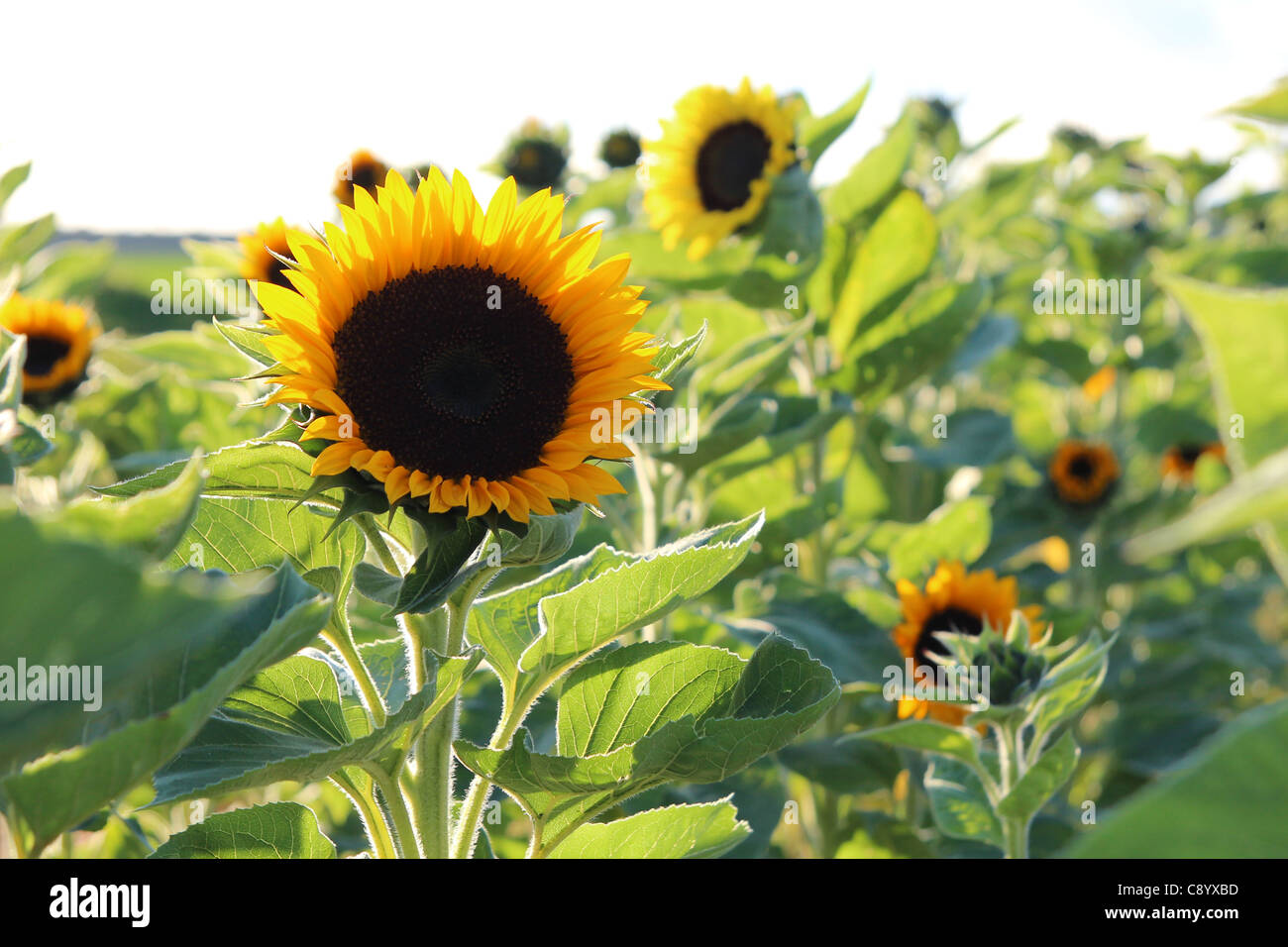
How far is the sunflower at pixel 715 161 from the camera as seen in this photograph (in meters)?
1.96

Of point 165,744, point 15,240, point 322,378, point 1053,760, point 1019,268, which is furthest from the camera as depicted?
point 1019,268

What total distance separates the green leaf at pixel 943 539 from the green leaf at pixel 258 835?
1153 mm

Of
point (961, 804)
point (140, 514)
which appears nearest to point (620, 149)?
point (961, 804)

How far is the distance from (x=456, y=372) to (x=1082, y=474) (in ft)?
6.57

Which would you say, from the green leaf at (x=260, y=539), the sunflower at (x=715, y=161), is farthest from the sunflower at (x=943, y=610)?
the green leaf at (x=260, y=539)

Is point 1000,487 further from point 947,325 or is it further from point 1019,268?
point 947,325

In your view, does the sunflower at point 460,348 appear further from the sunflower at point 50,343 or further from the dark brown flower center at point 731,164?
the sunflower at point 50,343

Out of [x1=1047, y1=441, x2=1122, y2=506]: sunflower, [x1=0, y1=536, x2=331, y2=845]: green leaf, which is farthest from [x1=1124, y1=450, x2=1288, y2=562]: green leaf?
[x1=1047, y1=441, x2=1122, y2=506]: sunflower

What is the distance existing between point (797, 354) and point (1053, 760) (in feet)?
3.70

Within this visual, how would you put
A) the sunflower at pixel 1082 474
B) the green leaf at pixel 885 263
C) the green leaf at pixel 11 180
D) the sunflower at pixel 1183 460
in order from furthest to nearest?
the sunflower at pixel 1183 460 < the sunflower at pixel 1082 474 < the green leaf at pixel 885 263 < the green leaf at pixel 11 180

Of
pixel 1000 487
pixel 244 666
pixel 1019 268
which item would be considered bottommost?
pixel 244 666

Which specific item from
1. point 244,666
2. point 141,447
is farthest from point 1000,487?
point 244,666

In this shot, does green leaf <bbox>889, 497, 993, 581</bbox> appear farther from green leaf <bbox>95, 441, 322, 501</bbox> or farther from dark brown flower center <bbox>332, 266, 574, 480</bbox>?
green leaf <bbox>95, 441, 322, 501</bbox>
